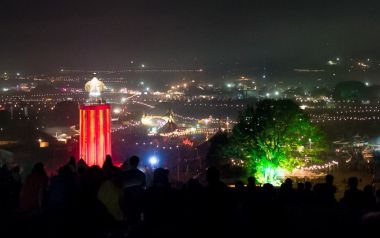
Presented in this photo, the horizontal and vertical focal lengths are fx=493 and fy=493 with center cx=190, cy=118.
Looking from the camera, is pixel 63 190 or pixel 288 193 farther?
pixel 288 193

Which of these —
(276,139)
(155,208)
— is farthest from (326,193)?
(276,139)

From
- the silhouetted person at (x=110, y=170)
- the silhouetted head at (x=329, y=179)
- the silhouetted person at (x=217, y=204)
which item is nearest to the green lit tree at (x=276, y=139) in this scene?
the silhouetted head at (x=329, y=179)

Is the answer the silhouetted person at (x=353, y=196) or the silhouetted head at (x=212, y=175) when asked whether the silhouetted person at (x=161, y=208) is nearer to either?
the silhouetted head at (x=212, y=175)

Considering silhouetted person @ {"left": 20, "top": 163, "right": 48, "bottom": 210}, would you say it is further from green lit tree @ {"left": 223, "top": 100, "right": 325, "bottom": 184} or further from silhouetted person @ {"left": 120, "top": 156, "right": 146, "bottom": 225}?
green lit tree @ {"left": 223, "top": 100, "right": 325, "bottom": 184}

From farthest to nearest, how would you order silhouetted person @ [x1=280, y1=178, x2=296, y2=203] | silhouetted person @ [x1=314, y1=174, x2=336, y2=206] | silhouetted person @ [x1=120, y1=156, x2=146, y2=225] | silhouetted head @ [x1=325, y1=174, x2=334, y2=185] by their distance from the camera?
silhouetted person @ [x1=280, y1=178, x2=296, y2=203], silhouetted head @ [x1=325, y1=174, x2=334, y2=185], silhouetted person @ [x1=314, y1=174, x2=336, y2=206], silhouetted person @ [x1=120, y1=156, x2=146, y2=225]

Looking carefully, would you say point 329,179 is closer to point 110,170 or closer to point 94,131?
point 110,170

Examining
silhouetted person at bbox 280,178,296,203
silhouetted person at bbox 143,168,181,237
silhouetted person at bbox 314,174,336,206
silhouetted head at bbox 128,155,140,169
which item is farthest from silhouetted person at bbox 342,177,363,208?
silhouetted head at bbox 128,155,140,169
